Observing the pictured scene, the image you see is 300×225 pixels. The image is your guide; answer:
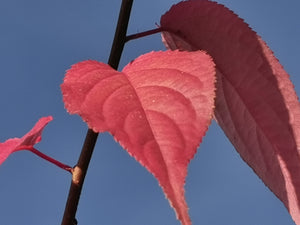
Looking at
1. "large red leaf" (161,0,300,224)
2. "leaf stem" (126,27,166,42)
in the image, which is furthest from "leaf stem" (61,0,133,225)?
Result: "large red leaf" (161,0,300,224)

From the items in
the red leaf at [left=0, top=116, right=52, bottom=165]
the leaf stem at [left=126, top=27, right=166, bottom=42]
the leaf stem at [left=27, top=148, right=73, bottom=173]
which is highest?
the leaf stem at [left=126, top=27, right=166, bottom=42]

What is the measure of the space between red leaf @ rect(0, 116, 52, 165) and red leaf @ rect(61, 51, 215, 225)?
0.56 feet

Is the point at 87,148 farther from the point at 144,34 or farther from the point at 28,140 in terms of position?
the point at 144,34

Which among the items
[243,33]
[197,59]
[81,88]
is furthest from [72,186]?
[243,33]

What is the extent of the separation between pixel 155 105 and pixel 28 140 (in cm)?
35

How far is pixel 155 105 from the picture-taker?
919 mm

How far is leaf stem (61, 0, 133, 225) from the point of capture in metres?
1.08

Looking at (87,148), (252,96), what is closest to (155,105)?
(87,148)

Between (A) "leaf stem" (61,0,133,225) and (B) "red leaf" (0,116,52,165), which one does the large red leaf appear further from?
(B) "red leaf" (0,116,52,165)

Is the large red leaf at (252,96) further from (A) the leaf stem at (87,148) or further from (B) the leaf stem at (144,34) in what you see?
(A) the leaf stem at (87,148)

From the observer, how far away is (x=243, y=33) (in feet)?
3.89

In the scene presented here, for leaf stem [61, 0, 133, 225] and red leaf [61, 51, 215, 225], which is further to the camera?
leaf stem [61, 0, 133, 225]

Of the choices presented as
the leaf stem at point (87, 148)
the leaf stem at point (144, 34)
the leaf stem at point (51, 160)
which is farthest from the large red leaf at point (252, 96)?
the leaf stem at point (51, 160)

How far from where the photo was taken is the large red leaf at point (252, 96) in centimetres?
114
